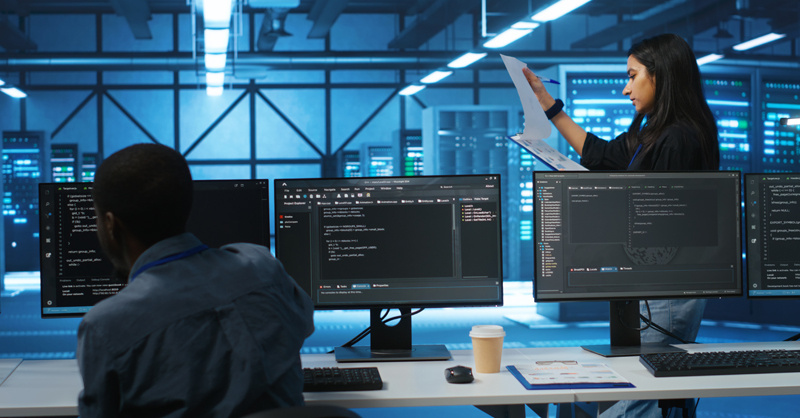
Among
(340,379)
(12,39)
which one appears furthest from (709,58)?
(12,39)

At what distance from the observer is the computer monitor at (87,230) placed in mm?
1851

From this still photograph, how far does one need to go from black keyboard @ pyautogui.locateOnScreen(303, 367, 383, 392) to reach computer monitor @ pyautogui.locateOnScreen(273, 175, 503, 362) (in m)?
0.22

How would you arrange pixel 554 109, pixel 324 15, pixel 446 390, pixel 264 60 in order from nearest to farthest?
pixel 446 390, pixel 554 109, pixel 264 60, pixel 324 15

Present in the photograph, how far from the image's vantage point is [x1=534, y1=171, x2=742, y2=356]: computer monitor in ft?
6.13

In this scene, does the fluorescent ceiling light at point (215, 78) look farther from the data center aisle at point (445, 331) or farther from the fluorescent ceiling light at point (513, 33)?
the fluorescent ceiling light at point (513, 33)

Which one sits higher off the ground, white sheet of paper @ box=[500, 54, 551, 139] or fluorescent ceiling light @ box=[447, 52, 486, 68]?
fluorescent ceiling light @ box=[447, 52, 486, 68]

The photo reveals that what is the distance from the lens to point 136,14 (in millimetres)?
9688

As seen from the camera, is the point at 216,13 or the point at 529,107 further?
the point at 216,13

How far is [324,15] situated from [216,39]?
3758mm

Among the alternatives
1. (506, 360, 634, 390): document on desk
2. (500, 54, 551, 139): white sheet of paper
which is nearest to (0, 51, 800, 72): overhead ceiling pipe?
(500, 54, 551, 139): white sheet of paper

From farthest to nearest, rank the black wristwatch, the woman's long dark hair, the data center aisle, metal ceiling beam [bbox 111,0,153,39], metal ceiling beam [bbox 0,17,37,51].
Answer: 1. metal ceiling beam [bbox 111,0,153,39]
2. metal ceiling beam [bbox 0,17,37,51]
3. the data center aisle
4. the black wristwatch
5. the woman's long dark hair

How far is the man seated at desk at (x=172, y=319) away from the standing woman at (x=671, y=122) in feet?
4.06

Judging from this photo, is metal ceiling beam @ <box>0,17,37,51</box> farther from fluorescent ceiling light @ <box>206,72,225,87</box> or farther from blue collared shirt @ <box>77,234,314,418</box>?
blue collared shirt @ <box>77,234,314,418</box>

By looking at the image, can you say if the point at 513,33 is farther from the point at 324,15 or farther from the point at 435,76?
the point at 324,15
